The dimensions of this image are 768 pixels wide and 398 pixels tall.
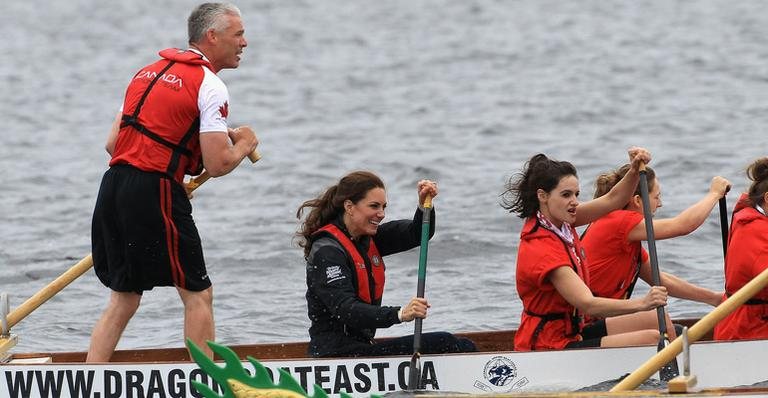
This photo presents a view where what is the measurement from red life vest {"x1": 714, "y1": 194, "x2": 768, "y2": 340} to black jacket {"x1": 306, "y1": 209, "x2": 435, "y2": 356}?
5.03ft

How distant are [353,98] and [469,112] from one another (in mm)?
2574

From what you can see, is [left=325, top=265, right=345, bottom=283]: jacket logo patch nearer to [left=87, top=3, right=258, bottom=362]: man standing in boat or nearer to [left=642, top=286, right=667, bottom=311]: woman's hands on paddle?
[left=87, top=3, right=258, bottom=362]: man standing in boat

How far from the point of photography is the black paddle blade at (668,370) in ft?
24.7

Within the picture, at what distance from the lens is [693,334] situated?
23.0ft

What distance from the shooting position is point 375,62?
29.5 m

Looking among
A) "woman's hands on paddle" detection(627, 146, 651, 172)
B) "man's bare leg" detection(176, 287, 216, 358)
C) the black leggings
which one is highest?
"woman's hands on paddle" detection(627, 146, 651, 172)

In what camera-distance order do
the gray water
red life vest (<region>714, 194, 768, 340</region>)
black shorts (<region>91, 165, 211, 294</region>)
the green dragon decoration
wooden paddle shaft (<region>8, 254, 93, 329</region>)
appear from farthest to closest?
1. the gray water
2. wooden paddle shaft (<region>8, 254, 93, 329</region>)
3. red life vest (<region>714, 194, 768, 340</region>)
4. black shorts (<region>91, 165, 211, 294</region>)
5. the green dragon decoration

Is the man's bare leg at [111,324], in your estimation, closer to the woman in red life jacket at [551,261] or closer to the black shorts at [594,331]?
the woman in red life jacket at [551,261]

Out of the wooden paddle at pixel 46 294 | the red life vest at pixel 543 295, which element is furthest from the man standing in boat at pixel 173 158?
the red life vest at pixel 543 295

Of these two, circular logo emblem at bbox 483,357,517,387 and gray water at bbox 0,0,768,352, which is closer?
circular logo emblem at bbox 483,357,517,387

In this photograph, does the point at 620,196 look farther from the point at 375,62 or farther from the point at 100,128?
the point at 375,62

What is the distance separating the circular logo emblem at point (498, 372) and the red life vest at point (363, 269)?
0.69 metres

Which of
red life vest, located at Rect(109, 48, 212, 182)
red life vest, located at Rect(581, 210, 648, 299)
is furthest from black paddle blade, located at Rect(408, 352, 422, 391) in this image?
red life vest, located at Rect(109, 48, 212, 182)

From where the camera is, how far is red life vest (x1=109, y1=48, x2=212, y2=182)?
7340 millimetres
